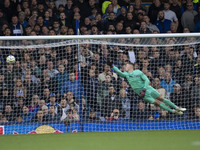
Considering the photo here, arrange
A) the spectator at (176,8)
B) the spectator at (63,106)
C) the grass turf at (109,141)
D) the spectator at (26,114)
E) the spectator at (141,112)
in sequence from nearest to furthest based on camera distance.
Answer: the grass turf at (109,141)
the spectator at (26,114)
the spectator at (63,106)
the spectator at (141,112)
the spectator at (176,8)

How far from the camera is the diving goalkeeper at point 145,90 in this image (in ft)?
24.8

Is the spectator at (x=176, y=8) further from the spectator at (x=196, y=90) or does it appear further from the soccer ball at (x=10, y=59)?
the soccer ball at (x=10, y=59)

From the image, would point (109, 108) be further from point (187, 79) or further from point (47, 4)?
point (47, 4)

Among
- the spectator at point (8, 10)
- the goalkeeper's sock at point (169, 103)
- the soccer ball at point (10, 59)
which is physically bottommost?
the goalkeeper's sock at point (169, 103)

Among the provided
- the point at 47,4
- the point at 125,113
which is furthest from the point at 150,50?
the point at 47,4

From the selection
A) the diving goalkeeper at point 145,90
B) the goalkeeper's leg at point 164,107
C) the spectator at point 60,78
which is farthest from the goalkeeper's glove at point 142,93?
the spectator at point 60,78

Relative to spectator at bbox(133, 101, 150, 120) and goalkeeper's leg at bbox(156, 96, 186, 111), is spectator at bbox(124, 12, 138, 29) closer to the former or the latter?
spectator at bbox(133, 101, 150, 120)

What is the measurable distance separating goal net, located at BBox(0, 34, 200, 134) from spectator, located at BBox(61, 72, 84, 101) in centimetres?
2

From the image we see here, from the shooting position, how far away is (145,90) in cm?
757

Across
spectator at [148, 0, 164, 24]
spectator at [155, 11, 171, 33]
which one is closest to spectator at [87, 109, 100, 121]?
spectator at [155, 11, 171, 33]

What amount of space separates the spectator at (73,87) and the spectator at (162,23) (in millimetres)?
2918

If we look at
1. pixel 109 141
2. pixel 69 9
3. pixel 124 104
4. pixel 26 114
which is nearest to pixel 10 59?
pixel 26 114

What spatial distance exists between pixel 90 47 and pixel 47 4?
2.28 meters

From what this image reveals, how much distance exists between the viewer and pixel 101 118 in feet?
25.6
